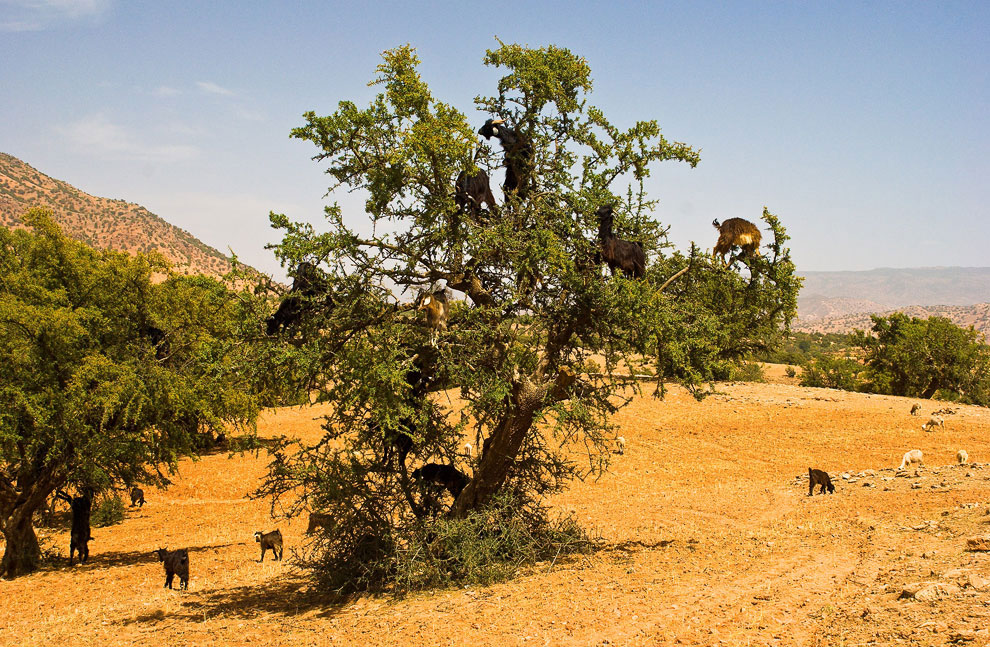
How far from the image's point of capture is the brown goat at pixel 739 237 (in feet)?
29.9

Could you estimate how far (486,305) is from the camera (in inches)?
368

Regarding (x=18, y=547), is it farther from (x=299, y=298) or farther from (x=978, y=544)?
(x=978, y=544)

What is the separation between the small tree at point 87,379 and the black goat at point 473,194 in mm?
5565

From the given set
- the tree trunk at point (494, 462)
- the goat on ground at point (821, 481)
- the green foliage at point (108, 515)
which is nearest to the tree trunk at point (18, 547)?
the green foliage at point (108, 515)

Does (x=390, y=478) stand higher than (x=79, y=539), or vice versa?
(x=390, y=478)

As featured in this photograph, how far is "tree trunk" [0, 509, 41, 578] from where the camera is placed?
1323cm

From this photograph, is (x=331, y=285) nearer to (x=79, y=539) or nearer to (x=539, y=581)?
(x=539, y=581)

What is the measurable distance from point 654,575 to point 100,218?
8870 centimetres

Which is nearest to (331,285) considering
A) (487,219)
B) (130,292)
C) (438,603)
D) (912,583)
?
(487,219)

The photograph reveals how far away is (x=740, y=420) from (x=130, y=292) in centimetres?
2028

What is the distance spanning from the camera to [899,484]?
46.6 ft

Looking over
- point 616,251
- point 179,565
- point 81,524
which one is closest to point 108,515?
point 81,524

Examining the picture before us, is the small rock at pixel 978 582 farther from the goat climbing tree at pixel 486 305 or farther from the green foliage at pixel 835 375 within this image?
the green foliage at pixel 835 375

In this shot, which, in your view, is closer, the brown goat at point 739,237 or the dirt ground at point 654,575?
the dirt ground at point 654,575
